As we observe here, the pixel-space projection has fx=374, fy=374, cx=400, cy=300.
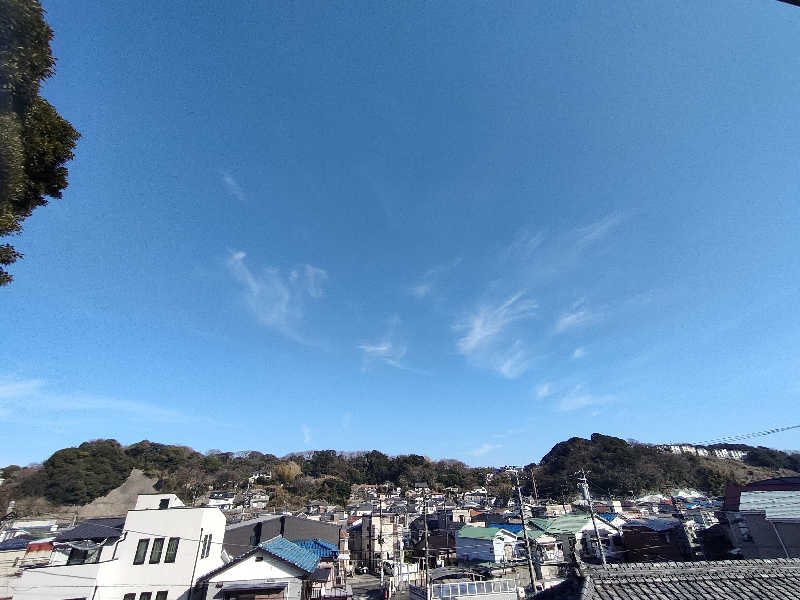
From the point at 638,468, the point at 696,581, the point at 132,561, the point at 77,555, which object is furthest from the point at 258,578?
the point at 638,468

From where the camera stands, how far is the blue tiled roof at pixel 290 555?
2031 cm

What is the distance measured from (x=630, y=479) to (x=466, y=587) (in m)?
81.6

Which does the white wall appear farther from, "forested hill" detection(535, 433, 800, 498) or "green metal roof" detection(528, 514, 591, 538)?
"forested hill" detection(535, 433, 800, 498)

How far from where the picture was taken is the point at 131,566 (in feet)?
68.6

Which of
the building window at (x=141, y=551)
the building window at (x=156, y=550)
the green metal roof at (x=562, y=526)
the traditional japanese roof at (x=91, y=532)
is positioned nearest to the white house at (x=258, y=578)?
the building window at (x=156, y=550)

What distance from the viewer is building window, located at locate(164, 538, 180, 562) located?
69.5 ft

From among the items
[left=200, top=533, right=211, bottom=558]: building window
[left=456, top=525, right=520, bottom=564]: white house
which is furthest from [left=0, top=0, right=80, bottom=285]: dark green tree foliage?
[left=456, top=525, right=520, bottom=564]: white house

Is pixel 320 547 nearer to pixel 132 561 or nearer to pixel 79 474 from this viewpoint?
pixel 132 561

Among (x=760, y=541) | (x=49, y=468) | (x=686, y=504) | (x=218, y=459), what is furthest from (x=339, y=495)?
(x=760, y=541)

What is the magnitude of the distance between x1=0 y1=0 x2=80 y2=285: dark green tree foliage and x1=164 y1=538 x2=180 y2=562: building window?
20.5m

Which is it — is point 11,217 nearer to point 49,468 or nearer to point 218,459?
point 49,468

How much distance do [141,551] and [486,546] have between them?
32.5 m

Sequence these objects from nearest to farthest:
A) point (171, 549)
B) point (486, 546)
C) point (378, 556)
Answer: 1. point (171, 549)
2. point (486, 546)
3. point (378, 556)

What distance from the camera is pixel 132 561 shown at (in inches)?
827
